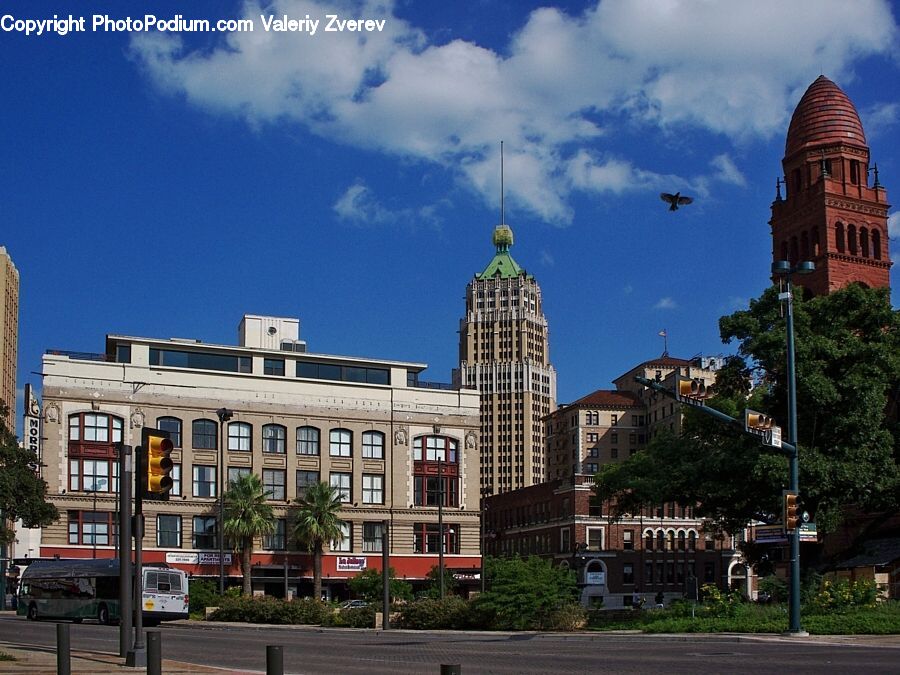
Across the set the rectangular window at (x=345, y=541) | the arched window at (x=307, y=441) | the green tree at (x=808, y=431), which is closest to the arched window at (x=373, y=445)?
the arched window at (x=307, y=441)

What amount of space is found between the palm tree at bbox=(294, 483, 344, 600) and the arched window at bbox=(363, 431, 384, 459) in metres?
5.43

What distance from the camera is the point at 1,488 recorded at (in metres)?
55.5

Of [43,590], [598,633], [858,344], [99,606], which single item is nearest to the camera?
[598,633]

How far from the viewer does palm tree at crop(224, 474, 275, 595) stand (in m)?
81.1

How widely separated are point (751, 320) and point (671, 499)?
7463mm

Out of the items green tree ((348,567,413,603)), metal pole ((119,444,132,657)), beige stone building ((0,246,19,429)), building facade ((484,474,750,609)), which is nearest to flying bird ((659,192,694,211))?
metal pole ((119,444,132,657))

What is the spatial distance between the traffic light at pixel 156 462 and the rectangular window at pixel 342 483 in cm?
6988

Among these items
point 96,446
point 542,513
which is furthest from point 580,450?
point 96,446

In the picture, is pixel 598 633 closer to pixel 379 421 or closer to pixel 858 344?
pixel 858 344

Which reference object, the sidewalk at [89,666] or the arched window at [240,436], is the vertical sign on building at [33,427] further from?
the sidewalk at [89,666]

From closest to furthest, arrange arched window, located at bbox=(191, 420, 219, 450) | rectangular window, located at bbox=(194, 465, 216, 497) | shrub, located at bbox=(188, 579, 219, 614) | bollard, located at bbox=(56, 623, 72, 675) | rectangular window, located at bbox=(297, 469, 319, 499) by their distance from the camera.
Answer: bollard, located at bbox=(56, 623, 72, 675) < shrub, located at bbox=(188, 579, 219, 614) < rectangular window, located at bbox=(194, 465, 216, 497) < arched window, located at bbox=(191, 420, 219, 450) < rectangular window, located at bbox=(297, 469, 319, 499)

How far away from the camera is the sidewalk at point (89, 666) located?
20.6m

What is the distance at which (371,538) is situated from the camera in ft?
294

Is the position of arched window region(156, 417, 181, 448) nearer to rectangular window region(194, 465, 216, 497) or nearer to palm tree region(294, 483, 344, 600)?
rectangular window region(194, 465, 216, 497)
